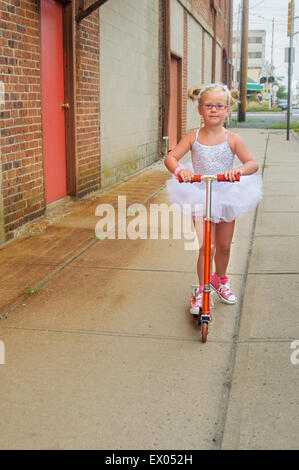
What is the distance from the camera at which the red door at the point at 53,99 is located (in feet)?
25.4

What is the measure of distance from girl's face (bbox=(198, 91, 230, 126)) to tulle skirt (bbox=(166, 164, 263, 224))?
48cm

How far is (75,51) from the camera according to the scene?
8.43m

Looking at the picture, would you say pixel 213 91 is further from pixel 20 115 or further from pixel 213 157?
pixel 20 115

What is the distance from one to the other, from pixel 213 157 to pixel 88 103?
5.15 m

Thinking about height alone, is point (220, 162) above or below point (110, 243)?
above

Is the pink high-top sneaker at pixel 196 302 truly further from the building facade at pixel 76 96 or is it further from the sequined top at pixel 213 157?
the building facade at pixel 76 96

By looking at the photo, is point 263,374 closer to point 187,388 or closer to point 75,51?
point 187,388

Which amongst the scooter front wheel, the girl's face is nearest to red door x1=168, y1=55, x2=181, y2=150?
the girl's face

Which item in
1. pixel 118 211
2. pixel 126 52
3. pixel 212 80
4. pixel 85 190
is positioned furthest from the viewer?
pixel 212 80

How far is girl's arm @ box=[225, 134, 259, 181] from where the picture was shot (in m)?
3.74

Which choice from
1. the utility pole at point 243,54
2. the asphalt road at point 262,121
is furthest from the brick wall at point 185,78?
the utility pole at point 243,54
